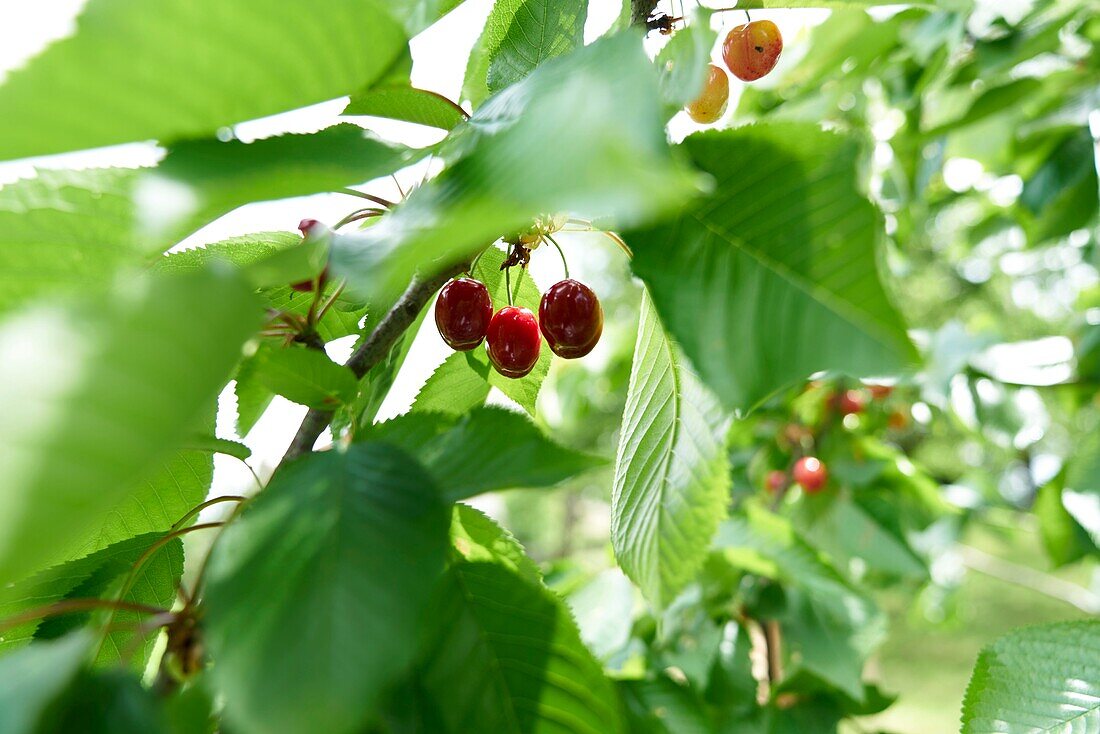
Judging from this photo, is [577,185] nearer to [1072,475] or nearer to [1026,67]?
[1072,475]

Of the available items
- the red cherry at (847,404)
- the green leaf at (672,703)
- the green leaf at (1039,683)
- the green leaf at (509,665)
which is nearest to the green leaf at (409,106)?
the green leaf at (509,665)

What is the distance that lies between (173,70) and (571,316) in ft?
1.08

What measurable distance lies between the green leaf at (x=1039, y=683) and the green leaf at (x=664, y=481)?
0.68 feet

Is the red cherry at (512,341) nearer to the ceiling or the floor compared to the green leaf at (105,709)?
nearer to the floor

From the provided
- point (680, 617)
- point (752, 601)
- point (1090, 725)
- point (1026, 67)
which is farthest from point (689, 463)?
point (1026, 67)

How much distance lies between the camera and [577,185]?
0.24m

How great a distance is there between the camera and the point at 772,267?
1.22 ft

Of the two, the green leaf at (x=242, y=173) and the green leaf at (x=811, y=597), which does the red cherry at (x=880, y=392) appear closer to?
the green leaf at (x=811, y=597)

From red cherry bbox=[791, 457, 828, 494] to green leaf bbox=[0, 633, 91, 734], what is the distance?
1593 mm

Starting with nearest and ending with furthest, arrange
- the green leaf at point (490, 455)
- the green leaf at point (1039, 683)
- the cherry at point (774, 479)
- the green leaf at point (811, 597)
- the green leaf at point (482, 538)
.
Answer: the green leaf at point (490, 455)
the green leaf at point (482, 538)
the green leaf at point (1039, 683)
the green leaf at point (811, 597)
the cherry at point (774, 479)

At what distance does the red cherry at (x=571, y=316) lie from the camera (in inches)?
23.3

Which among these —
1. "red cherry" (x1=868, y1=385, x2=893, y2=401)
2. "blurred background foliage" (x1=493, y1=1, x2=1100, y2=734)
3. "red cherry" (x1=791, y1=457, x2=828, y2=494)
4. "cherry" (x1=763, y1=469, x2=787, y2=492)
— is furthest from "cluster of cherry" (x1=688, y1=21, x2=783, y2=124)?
"red cherry" (x1=868, y1=385, x2=893, y2=401)

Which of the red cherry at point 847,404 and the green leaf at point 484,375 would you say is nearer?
the green leaf at point 484,375

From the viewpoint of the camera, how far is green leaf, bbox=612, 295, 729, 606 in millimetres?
517
